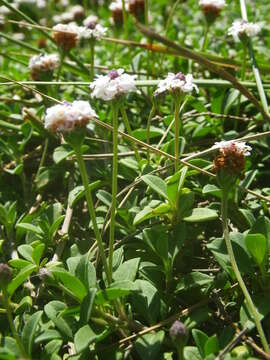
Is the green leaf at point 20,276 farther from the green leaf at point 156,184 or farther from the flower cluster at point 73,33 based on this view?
the flower cluster at point 73,33

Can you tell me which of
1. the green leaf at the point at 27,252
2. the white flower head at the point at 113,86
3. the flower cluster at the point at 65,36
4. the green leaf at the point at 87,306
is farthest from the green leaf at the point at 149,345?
the flower cluster at the point at 65,36

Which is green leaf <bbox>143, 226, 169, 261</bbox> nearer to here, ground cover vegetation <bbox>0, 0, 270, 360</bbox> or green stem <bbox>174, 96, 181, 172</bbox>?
ground cover vegetation <bbox>0, 0, 270, 360</bbox>

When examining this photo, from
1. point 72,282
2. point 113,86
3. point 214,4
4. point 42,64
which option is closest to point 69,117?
point 113,86

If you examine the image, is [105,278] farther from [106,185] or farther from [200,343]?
[106,185]

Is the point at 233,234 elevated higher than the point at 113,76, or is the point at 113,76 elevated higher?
the point at 113,76

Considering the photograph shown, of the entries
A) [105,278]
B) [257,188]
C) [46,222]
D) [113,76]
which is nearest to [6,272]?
[105,278]

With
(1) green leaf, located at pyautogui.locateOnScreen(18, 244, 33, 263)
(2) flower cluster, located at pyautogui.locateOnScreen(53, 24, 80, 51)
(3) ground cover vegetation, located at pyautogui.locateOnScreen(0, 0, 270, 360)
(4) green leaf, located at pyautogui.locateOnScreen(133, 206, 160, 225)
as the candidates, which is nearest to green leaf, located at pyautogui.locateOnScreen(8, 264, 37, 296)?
(3) ground cover vegetation, located at pyautogui.locateOnScreen(0, 0, 270, 360)
